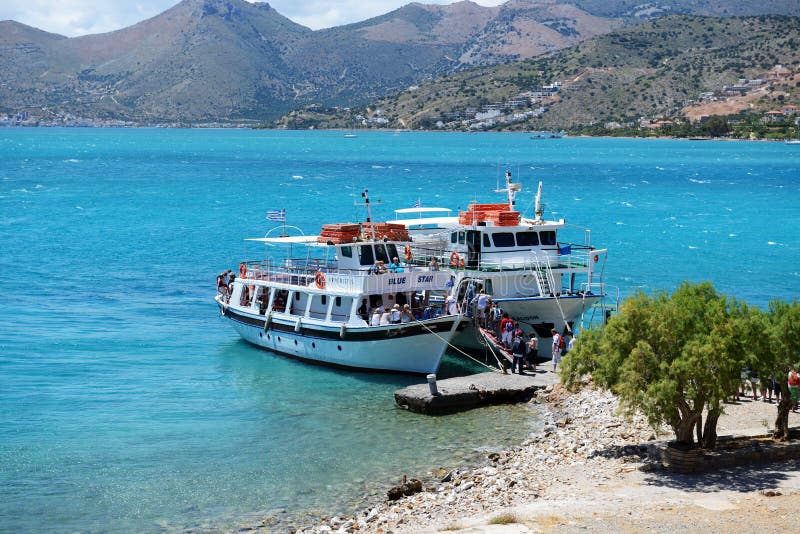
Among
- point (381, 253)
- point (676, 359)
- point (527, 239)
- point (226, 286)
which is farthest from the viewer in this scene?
point (226, 286)

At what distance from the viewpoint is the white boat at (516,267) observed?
32.5 metres

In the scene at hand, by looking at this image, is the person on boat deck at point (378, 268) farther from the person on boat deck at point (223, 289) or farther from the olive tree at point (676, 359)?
the olive tree at point (676, 359)

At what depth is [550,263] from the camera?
3431cm

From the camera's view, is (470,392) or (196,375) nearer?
(470,392)

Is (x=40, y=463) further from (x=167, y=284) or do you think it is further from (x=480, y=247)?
(x=167, y=284)

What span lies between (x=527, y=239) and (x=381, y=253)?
5080mm

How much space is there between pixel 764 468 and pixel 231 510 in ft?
34.2

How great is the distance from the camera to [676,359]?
19.0 meters

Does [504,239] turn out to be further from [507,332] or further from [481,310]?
[507,332]

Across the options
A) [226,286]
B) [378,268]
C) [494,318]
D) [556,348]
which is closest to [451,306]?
[494,318]

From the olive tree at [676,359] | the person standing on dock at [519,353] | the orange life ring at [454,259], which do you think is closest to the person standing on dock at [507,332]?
the person standing on dock at [519,353]

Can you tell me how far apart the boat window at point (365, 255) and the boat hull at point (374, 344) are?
2.59 metres

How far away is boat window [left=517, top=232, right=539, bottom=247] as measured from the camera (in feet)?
113

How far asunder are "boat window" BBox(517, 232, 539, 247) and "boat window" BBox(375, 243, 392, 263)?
15.0 ft
